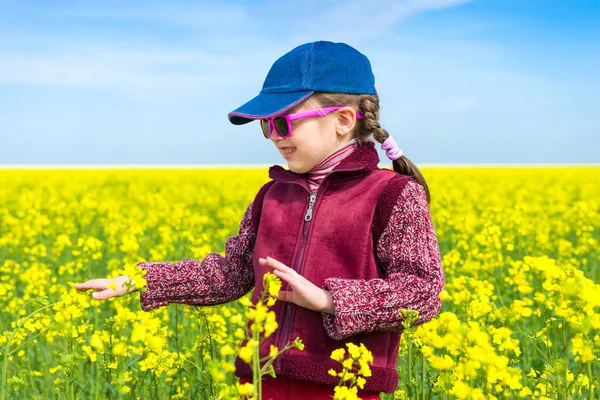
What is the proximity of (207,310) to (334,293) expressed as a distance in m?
1.14

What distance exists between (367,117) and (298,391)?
0.91 m

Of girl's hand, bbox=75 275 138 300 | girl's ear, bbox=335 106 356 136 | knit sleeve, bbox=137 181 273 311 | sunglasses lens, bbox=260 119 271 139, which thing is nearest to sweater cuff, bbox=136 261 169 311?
knit sleeve, bbox=137 181 273 311

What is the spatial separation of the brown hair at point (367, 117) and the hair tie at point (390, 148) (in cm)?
2

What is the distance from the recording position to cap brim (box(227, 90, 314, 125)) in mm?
2205

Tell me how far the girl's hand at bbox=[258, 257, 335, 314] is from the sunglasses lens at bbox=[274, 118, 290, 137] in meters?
0.45

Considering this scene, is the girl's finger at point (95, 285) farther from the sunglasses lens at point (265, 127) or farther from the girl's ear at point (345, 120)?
the girl's ear at point (345, 120)

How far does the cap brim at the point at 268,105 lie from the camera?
7.23 feet

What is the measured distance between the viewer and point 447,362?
1691 mm

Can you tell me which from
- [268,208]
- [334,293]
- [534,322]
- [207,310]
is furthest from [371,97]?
[534,322]

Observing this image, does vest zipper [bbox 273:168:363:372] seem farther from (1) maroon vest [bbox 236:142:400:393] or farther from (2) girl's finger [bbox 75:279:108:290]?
(2) girl's finger [bbox 75:279:108:290]

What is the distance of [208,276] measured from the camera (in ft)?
8.32

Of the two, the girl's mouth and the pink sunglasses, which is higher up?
the pink sunglasses

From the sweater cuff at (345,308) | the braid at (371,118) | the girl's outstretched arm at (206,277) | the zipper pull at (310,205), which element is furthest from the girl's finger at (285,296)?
the braid at (371,118)

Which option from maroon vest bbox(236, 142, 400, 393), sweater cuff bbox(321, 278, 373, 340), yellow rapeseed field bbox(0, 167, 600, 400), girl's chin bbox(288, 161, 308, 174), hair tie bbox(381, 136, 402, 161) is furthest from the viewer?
hair tie bbox(381, 136, 402, 161)
